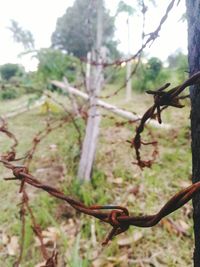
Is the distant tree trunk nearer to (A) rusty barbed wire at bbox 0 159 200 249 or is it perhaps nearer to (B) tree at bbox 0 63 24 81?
(A) rusty barbed wire at bbox 0 159 200 249

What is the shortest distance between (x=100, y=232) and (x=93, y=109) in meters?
1.16

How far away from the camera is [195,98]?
1.80ft

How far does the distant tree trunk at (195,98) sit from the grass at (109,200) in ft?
1.86

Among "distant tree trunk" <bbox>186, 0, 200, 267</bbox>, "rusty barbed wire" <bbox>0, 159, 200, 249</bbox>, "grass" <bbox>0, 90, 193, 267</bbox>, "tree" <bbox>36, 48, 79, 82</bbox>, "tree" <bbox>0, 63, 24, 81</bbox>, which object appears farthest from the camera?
"tree" <bbox>0, 63, 24, 81</bbox>

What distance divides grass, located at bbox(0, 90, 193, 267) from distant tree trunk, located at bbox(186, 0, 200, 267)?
57cm

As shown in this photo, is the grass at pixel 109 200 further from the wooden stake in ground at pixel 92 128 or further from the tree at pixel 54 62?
the tree at pixel 54 62

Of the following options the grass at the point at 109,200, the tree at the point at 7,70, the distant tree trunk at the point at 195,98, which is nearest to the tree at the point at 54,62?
the grass at the point at 109,200

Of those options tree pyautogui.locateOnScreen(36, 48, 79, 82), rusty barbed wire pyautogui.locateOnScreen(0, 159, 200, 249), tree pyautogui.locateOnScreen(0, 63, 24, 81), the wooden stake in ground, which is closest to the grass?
the wooden stake in ground

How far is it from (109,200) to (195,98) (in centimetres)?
196

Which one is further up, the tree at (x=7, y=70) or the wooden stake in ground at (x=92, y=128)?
the tree at (x=7, y=70)

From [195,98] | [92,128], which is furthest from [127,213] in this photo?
[92,128]

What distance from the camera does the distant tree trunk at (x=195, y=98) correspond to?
54 cm

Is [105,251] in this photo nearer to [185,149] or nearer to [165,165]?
[165,165]

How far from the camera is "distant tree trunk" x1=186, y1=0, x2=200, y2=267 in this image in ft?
1.76
